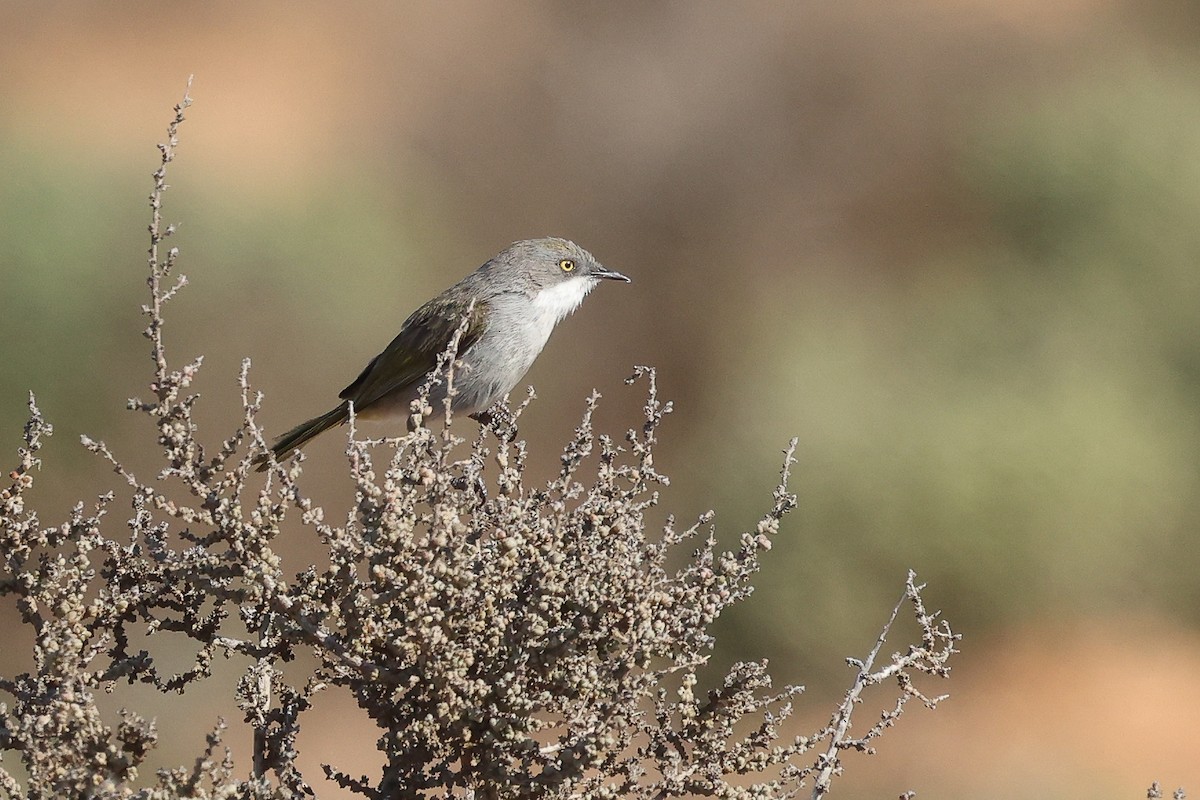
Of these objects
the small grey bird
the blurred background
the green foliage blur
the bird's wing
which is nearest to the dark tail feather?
the small grey bird

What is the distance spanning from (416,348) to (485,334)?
339mm

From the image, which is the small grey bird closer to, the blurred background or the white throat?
the white throat

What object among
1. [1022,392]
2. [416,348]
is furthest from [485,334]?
[1022,392]

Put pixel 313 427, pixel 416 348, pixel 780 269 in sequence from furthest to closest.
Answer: pixel 780 269
pixel 416 348
pixel 313 427

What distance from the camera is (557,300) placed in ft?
17.4

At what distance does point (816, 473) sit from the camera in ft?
29.6

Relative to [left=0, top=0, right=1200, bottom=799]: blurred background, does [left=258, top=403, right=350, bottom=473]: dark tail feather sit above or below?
below

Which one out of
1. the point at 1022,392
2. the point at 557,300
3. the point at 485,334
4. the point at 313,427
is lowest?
the point at 313,427

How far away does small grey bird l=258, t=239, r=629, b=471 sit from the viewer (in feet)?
16.4

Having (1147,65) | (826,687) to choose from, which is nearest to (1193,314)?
(1147,65)

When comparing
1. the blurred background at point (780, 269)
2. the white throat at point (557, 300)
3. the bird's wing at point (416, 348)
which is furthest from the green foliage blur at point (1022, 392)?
the bird's wing at point (416, 348)

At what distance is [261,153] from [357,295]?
3133 mm

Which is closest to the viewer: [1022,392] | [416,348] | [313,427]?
[313,427]

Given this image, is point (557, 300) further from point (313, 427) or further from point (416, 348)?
point (313, 427)
